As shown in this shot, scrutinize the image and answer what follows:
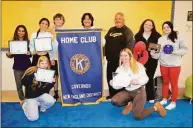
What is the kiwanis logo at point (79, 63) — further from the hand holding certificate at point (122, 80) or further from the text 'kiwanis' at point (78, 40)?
the hand holding certificate at point (122, 80)

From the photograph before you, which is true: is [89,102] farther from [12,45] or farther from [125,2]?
[125,2]

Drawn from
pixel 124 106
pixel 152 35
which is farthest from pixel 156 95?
pixel 152 35

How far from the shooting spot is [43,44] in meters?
3.58

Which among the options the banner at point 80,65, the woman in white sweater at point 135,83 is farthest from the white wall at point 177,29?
the woman in white sweater at point 135,83

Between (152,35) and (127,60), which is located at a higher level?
(152,35)

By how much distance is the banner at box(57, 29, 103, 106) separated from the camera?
386cm

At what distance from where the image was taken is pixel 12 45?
3.57 metres

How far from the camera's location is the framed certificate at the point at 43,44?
3564mm

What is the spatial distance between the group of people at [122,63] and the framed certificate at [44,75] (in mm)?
54

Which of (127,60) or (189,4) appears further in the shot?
(189,4)

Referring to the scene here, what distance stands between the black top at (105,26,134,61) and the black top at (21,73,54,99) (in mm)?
1020

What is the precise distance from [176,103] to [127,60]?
1219 mm

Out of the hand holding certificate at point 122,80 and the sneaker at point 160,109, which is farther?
the sneaker at point 160,109

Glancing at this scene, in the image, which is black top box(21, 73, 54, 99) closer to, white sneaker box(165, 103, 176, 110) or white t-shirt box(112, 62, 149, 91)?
white t-shirt box(112, 62, 149, 91)
